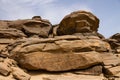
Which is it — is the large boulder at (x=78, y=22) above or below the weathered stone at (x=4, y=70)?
above

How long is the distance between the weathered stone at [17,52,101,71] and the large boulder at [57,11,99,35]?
5.48 m

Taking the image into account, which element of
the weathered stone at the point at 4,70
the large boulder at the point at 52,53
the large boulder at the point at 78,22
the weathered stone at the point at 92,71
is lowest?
the weathered stone at the point at 92,71

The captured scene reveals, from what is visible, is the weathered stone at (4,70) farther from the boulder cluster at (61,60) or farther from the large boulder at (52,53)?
the large boulder at (52,53)

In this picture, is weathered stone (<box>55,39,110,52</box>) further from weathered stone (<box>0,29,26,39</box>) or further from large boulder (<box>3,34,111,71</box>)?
weathered stone (<box>0,29,26,39</box>)

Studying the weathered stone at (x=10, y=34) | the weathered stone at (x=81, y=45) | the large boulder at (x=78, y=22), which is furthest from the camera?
the weathered stone at (x=10, y=34)

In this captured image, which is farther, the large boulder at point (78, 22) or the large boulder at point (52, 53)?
the large boulder at point (78, 22)

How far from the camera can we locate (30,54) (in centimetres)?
2278

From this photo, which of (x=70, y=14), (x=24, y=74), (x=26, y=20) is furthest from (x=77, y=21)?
(x=24, y=74)

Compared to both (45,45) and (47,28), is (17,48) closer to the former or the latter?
(45,45)

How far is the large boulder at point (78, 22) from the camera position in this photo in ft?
91.8

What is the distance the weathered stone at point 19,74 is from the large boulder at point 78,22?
8778mm

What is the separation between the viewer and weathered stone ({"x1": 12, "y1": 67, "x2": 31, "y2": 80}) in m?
20.5

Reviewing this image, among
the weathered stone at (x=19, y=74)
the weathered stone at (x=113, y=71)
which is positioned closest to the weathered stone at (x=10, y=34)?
the weathered stone at (x=19, y=74)

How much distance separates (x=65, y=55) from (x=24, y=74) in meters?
3.95
